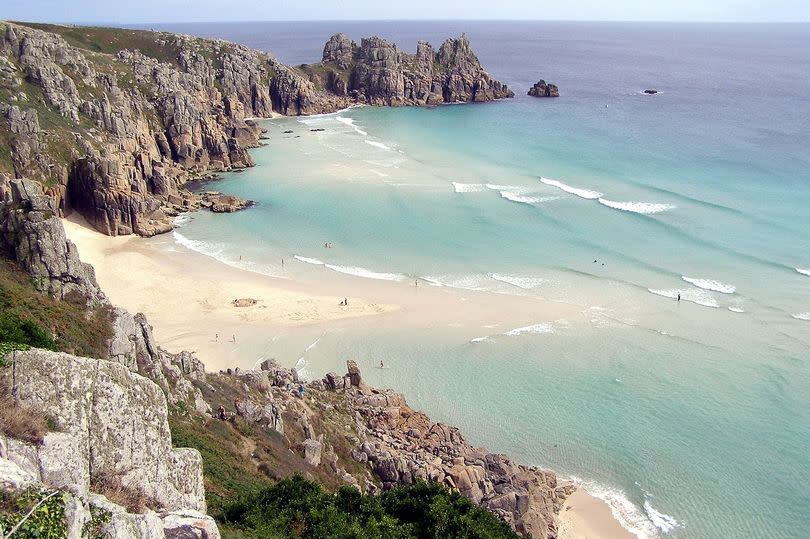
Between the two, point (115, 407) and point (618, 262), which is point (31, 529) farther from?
point (618, 262)

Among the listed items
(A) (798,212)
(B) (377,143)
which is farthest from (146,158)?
(A) (798,212)

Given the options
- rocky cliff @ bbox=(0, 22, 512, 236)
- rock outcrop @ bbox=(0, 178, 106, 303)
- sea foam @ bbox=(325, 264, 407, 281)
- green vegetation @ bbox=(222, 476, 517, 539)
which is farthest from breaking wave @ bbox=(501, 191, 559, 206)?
green vegetation @ bbox=(222, 476, 517, 539)

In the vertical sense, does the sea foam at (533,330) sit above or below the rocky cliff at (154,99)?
below

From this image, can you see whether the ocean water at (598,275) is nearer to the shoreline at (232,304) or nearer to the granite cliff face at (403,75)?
the shoreline at (232,304)

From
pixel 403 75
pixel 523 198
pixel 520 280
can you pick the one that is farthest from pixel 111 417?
pixel 403 75

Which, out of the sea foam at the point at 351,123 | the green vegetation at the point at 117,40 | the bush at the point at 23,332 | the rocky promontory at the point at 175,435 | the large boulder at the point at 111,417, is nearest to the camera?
the rocky promontory at the point at 175,435

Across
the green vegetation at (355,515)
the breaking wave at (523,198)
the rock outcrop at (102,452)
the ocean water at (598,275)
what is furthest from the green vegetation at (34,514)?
the breaking wave at (523,198)
